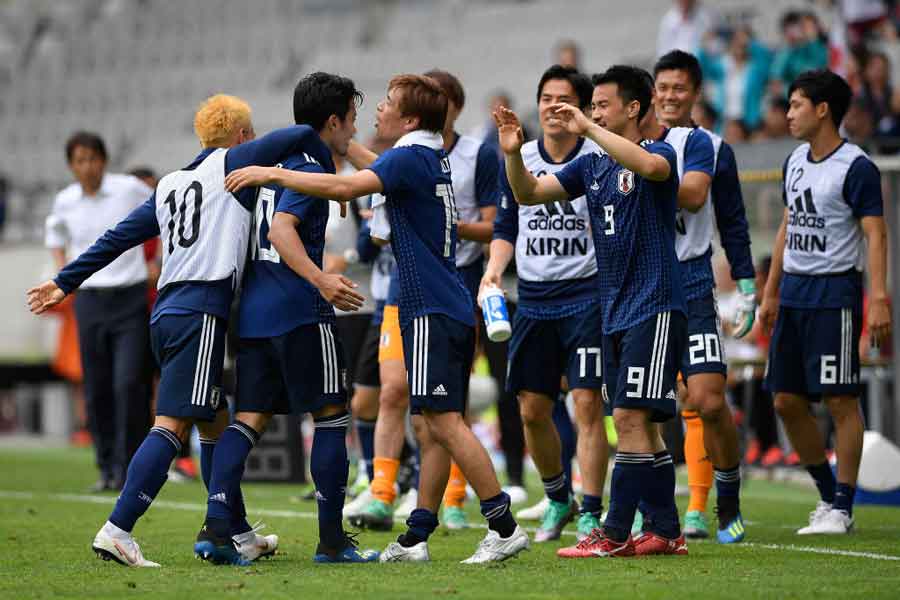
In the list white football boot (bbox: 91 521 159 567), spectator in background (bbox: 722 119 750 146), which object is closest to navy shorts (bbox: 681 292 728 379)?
white football boot (bbox: 91 521 159 567)

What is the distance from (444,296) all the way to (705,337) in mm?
1702

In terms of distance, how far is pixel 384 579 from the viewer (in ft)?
20.5

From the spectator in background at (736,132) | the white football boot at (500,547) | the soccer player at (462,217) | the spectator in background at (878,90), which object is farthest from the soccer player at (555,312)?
the spectator in background at (736,132)

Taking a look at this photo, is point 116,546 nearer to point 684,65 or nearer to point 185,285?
point 185,285

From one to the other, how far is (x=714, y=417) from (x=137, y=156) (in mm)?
21187

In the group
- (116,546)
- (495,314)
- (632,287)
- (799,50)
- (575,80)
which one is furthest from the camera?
(799,50)

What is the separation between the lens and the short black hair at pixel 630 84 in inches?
283

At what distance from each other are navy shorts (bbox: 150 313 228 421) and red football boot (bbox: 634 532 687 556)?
1995 millimetres

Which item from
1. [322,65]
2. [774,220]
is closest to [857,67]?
[774,220]

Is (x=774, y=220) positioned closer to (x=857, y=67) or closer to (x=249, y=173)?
(x=857, y=67)

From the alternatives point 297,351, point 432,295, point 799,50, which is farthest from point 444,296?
point 799,50

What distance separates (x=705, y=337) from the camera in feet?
25.9

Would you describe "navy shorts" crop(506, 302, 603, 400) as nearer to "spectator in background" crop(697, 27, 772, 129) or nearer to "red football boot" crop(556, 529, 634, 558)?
"red football boot" crop(556, 529, 634, 558)

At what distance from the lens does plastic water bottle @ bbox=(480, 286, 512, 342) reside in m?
6.77
